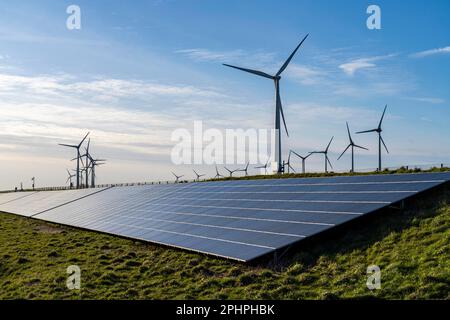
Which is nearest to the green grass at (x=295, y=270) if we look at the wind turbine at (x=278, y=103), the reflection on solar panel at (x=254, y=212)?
the reflection on solar panel at (x=254, y=212)

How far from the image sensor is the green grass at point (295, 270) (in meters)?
18.8

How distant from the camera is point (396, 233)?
23688 millimetres

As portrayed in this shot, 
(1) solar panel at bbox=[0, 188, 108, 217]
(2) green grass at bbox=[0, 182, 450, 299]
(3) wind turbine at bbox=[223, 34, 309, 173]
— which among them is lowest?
(1) solar panel at bbox=[0, 188, 108, 217]

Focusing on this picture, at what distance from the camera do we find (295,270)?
2164 centimetres

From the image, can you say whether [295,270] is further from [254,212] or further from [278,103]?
[278,103]

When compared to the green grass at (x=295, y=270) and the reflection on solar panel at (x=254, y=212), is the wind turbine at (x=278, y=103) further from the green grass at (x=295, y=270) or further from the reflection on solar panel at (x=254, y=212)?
the green grass at (x=295, y=270)

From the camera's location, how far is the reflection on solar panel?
24938 millimetres

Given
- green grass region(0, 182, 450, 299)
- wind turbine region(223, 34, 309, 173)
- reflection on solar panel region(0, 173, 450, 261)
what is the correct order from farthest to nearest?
1. wind turbine region(223, 34, 309, 173)
2. reflection on solar panel region(0, 173, 450, 261)
3. green grass region(0, 182, 450, 299)

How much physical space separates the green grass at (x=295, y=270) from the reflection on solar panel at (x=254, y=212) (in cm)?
87

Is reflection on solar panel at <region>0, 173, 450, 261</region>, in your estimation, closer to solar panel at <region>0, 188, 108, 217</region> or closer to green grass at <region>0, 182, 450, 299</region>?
green grass at <region>0, 182, 450, 299</region>

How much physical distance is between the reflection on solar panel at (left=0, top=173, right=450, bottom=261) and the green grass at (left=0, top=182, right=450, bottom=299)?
866mm

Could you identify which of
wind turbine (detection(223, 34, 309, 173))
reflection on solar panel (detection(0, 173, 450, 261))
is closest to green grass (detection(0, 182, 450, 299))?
reflection on solar panel (detection(0, 173, 450, 261))
